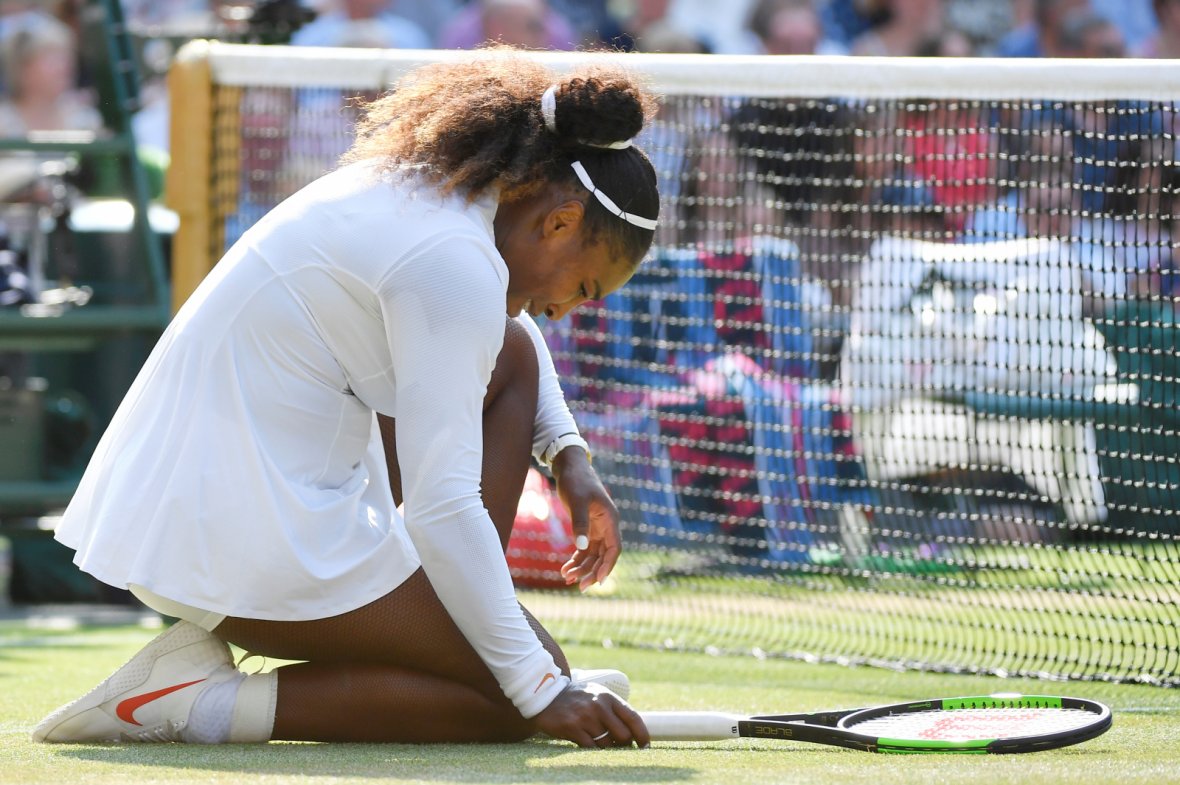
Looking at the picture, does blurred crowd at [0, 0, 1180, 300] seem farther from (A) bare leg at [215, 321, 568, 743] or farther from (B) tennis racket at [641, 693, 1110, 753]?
(A) bare leg at [215, 321, 568, 743]

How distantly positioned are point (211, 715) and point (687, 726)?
2.71 ft

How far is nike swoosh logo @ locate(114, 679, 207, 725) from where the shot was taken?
2725mm

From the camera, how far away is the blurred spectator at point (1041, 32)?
10828 millimetres

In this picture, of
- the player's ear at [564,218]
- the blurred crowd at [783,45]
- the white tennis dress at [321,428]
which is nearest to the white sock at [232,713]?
the white tennis dress at [321,428]

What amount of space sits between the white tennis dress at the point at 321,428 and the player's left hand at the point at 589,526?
1.47 feet

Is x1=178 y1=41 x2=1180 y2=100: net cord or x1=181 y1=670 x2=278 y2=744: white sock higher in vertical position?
x1=178 y1=41 x2=1180 y2=100: net cord

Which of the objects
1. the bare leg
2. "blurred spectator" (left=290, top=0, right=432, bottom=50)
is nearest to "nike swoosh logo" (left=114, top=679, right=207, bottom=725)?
the bare leg

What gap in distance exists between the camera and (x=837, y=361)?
5496mm

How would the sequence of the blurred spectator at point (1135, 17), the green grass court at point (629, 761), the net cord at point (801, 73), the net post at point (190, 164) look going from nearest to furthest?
1. the green grass court at point (629, 761)
2. the net cord at point (801, 73)
3. the net post at point (190, 164)
4. the blurred spectator at point (1135, 17)

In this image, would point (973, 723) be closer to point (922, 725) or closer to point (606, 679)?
point (922, 725)

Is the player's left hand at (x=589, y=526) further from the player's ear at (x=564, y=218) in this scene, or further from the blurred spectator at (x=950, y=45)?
the blurred spectator at (x=950, y=45)

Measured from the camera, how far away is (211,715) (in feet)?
9.03

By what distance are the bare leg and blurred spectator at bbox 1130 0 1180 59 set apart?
30.3ft

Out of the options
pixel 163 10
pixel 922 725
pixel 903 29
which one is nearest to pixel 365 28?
pixel 163 10
